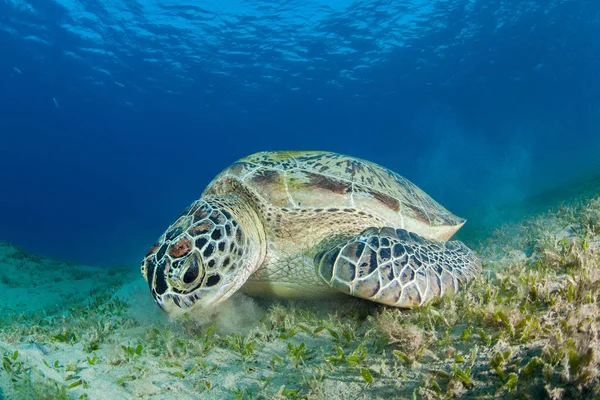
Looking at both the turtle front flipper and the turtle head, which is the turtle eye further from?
the turtle front flipper

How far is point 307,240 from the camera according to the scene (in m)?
3.51

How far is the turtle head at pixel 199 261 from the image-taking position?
107 inches

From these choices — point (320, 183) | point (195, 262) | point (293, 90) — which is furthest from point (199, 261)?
point (293, 90)

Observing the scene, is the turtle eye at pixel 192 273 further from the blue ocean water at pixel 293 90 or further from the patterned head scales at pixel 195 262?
the blue ocean water at pixel 293 90

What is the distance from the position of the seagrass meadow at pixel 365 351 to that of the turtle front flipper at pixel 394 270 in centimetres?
14

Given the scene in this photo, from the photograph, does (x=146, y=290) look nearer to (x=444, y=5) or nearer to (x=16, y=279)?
(x=16, y=279)

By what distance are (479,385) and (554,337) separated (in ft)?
1.28

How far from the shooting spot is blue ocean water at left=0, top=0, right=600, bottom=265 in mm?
23062

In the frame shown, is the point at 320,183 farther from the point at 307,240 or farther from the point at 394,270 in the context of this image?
the point at 394,270

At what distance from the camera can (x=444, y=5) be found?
2267 cm

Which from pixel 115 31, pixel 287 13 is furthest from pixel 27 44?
pixel 287 13

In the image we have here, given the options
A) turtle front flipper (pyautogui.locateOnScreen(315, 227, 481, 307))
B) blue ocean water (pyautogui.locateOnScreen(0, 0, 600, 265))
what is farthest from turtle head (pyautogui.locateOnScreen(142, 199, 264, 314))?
blue ocean water (pyautogui.locateOnScreen(0, 0, 600, 265))

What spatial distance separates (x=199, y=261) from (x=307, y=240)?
118 cm

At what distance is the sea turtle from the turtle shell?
0.01m
